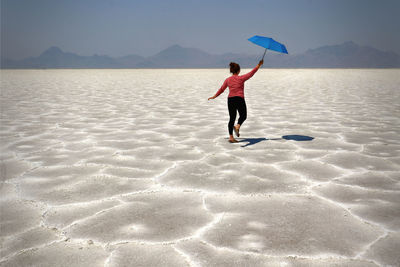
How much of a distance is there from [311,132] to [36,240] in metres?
4.08

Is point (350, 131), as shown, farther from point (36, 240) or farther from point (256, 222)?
point (36, 240)

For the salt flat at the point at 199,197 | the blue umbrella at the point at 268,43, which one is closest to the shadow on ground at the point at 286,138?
the salt flat at the point at 199,197

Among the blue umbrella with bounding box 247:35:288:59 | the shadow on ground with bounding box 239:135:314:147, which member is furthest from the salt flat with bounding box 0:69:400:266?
the blue umbrella with bounding box 247:35:288:59

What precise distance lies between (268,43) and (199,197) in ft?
7.60

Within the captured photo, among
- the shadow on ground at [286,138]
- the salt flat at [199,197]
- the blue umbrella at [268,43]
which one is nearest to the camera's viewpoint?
the salt flat at [199,197]

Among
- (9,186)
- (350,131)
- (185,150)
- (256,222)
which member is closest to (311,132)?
(350,131)

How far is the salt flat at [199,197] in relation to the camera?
179 centimetres

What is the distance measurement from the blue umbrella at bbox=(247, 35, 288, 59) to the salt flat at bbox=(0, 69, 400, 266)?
1.19m

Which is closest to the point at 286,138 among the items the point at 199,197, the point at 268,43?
the point at 268,43

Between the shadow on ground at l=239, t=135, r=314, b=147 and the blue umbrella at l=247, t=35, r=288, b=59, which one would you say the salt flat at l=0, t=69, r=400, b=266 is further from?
the blue umbrella at l=247, t=35, r=288, b=59

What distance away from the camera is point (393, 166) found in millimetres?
3307

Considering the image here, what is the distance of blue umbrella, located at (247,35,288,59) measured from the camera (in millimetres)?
3903

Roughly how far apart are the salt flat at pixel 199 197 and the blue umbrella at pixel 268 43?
1190 mm

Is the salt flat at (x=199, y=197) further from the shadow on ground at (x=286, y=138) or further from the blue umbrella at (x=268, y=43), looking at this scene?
the blue umbrella at (x=268, y=43)
